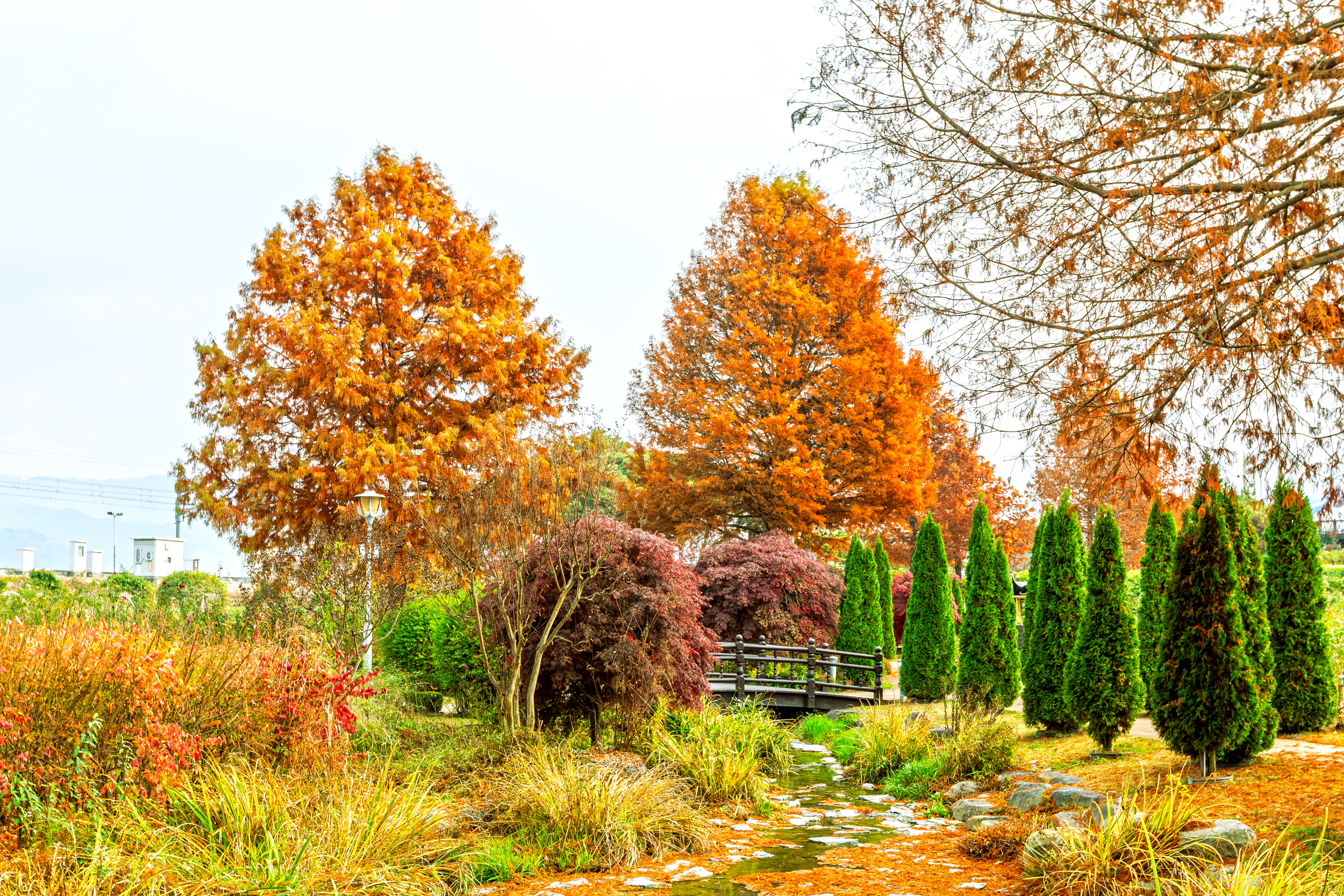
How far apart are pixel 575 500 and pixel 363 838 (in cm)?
423

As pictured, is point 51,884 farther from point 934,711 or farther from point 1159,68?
point 934,711

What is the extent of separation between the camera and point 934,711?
45.3ft

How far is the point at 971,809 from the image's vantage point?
796 cm

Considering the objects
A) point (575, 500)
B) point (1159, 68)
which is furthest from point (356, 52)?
point (1159, 68)

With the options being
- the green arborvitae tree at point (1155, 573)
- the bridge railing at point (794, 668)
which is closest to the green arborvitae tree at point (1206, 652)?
the green arborvitae tree at point (1155, 573)

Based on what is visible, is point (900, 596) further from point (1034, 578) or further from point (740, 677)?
point (1034, 578)

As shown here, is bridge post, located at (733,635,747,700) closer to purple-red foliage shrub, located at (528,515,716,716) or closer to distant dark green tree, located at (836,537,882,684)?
purple-red foliage shrub, located at (528,515,716,716)

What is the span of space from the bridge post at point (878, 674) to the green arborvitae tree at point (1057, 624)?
4469mm

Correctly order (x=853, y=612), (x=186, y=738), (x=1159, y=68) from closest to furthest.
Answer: (x=1159, y=68), (x=186, y=738), (x=853, y=612)

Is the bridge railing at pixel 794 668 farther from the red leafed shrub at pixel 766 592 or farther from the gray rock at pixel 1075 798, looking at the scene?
the gray rock at pixel 1075 798

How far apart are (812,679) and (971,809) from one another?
7.27 meters

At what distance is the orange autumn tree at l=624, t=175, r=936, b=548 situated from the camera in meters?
19.3

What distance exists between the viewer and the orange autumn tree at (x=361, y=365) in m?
15.5

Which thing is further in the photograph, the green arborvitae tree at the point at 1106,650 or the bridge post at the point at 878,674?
→ the bridge post at the point at 878,674
